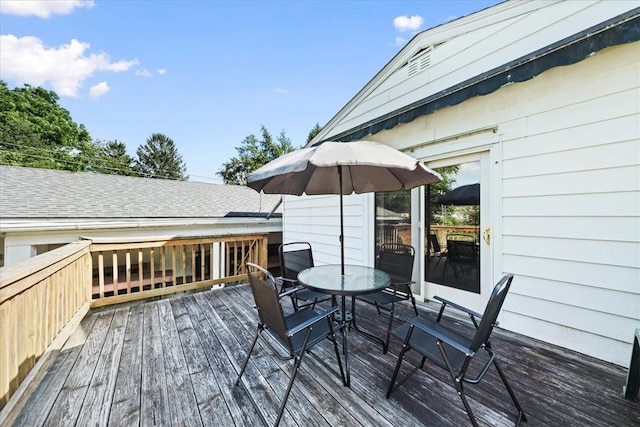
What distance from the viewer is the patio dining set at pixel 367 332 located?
4.90ft

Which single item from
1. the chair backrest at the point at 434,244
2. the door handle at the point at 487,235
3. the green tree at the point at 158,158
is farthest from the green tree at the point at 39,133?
the door handle at the point at 487,235

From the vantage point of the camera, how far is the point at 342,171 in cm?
306

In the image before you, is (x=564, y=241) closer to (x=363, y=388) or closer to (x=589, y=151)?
(x=589, y=151)

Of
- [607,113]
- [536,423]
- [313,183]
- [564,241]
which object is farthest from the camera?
[313,183]

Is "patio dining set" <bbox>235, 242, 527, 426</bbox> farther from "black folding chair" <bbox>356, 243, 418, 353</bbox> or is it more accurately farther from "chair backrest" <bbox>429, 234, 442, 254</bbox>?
"chair backrest" <bbox>429, 234, 442, 254</bbox>

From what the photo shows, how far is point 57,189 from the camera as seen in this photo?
7.04m

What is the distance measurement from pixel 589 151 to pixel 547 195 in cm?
48

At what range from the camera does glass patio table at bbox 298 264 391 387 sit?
218 centimetres

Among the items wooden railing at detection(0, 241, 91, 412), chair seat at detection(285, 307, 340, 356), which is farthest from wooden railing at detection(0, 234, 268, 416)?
chair seat at detection(285, 307, 340, 356)

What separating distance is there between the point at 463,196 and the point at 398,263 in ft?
4.07

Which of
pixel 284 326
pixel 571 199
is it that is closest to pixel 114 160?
pixel 284 326

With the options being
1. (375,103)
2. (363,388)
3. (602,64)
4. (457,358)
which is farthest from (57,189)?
(602,64)

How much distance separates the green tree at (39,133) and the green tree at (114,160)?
2.07 metres

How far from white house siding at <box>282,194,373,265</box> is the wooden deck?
199cm
